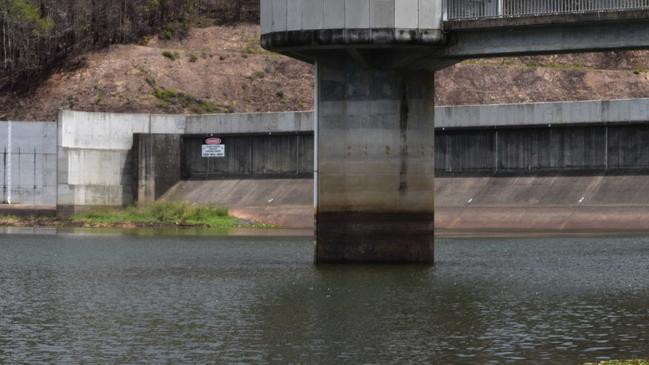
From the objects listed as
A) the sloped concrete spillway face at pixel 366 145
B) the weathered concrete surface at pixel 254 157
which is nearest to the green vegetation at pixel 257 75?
the weathered concrete surface at pixel 254 157

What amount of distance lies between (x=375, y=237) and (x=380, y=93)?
18.2 ft

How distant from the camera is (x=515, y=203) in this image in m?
83.8

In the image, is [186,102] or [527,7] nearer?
[527,7]

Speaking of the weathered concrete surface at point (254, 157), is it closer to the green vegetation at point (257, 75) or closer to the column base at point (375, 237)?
the green vegetation at point (257, 75)

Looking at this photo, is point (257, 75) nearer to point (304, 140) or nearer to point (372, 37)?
point (304, 140)

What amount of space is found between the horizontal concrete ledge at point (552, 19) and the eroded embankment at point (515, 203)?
28987 millimetres

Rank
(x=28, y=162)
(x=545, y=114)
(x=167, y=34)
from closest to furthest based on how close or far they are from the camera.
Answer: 1. (x=545, y=114)
2. (x=28, y=162)
3. (x=167, y=34)

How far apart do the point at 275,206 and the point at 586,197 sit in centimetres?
2130

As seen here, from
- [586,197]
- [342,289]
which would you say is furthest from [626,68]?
[342,289]

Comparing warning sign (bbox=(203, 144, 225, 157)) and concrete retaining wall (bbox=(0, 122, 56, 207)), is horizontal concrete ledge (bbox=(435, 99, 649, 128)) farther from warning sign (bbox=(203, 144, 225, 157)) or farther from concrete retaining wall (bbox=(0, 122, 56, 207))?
concrete retaining wall (bbox=(0, 122, 56, 207))

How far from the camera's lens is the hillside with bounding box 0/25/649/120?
118875 millimetres

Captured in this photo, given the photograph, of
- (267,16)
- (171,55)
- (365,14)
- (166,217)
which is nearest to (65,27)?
(171,55)

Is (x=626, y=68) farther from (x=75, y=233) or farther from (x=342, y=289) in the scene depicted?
(x=342, y=289)

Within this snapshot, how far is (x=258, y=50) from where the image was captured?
131000 mm
